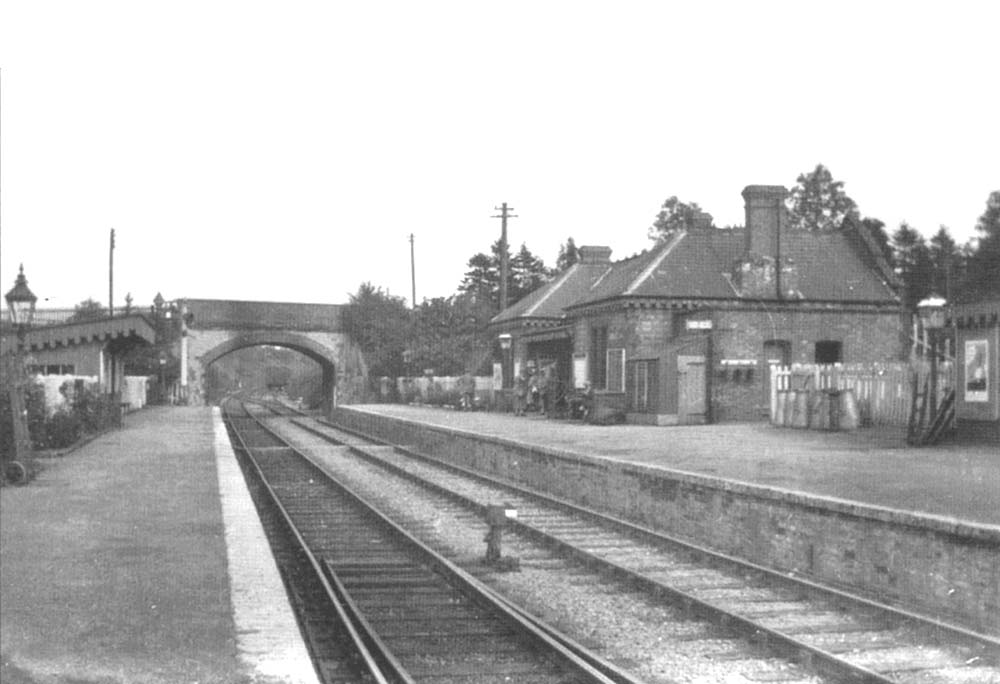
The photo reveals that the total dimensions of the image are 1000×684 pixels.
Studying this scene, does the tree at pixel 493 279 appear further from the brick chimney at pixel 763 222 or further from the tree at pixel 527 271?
the brick chimney at pixel 763 222

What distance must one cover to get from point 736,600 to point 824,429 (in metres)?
14.2

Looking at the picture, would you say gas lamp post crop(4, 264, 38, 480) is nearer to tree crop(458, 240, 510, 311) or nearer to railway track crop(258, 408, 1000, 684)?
railway track crop(258, 408, 1000, 684)

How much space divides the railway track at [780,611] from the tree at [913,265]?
21.5 metres

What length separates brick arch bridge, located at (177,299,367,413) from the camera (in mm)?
65562

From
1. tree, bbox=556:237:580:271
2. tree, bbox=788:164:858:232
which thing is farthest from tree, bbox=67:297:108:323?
tree, bbox=556:237:580:271

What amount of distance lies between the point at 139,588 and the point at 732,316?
81.5 feet

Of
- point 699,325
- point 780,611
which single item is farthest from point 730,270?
point 780,611

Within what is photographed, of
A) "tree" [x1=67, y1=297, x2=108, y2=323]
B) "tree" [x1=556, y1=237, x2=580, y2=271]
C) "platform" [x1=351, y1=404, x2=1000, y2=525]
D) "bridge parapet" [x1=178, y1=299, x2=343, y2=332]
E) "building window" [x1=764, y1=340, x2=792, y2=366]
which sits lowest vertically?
"platform" [x1=351, y1=404, x2=1000, y2=525]

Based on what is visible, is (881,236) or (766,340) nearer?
(766,340)

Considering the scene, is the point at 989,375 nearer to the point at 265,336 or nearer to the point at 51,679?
the point at 51,679

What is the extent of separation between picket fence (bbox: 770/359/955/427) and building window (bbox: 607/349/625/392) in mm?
7676

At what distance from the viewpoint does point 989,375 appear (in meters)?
17.8

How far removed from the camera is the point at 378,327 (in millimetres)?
61562

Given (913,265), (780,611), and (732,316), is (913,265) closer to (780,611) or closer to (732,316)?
(732,316)
